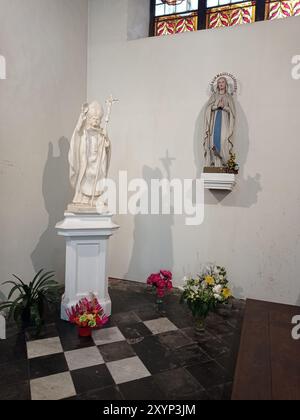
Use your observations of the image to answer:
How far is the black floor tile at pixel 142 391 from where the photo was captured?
6.78 feet

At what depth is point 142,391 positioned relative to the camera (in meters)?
2.13

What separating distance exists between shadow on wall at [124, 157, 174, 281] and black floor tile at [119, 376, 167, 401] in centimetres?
230

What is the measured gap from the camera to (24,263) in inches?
143

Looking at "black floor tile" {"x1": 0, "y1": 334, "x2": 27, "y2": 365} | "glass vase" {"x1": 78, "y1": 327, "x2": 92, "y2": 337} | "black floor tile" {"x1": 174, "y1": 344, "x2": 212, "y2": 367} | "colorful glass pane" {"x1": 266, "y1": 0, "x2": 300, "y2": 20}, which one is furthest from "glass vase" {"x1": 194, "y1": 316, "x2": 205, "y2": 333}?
"colorful glass pane" {"x1": 266, "y1": 0, "x2": 300, "y2": 20}

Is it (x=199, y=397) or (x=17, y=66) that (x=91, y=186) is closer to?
(x=17, y=66)

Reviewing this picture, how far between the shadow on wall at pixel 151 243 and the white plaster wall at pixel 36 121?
1100 millimetres

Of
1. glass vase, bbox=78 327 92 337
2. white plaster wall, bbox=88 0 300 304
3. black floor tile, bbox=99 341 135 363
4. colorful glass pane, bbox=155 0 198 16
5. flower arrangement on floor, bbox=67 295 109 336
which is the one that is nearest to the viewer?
black floor tile, bbox=99 341 135 363

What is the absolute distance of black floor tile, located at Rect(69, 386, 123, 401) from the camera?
2031 millimetres

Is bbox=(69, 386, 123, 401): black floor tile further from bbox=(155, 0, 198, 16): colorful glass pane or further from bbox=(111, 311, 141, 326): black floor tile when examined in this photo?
bbox=(155, 0, 198, 16): colorful glass pane

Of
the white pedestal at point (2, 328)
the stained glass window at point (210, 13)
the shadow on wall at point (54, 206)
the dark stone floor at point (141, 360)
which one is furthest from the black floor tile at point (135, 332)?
the stained glass window at point (210, 13)
